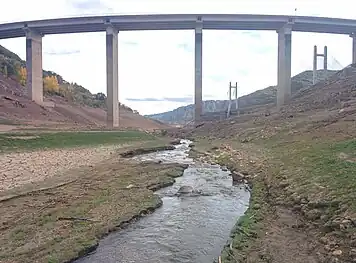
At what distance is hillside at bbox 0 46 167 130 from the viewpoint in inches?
2761

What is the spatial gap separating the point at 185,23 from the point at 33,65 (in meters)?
36.0

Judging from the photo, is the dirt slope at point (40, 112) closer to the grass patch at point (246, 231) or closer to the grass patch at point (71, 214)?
the grass patch at point (71, 214)

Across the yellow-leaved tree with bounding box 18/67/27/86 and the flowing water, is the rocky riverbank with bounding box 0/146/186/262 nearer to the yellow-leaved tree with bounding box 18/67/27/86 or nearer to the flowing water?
the flowing water

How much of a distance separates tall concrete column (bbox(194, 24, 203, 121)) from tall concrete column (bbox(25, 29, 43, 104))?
36845mm

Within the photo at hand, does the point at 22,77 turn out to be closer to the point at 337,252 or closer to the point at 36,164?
the point at 36,164

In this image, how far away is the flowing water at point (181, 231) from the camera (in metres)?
10.1

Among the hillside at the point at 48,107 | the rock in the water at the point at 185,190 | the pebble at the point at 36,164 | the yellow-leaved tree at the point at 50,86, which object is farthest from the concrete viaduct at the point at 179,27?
the rock in the water at the point at 185,190

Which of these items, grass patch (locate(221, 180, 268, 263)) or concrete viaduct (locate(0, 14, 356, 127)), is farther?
concrete viaduct (locate(0, 14, 356, 127))

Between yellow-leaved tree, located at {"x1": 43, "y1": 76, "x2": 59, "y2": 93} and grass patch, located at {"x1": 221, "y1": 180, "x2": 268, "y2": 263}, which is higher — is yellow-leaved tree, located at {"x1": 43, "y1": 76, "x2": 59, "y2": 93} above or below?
above

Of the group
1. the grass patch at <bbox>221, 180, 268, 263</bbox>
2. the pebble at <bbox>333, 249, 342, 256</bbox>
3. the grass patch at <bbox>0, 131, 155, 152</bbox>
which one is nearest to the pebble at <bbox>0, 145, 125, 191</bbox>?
the grass patch at <bbox>0, 131, 155, 152</bbox>

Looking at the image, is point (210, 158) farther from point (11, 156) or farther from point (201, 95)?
point (201, 95)

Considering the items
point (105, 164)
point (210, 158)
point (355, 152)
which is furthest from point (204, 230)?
point (210, 158)

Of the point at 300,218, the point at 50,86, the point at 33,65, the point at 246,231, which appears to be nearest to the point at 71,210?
the point at 246,231

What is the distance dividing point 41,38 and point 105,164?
71536 mm
